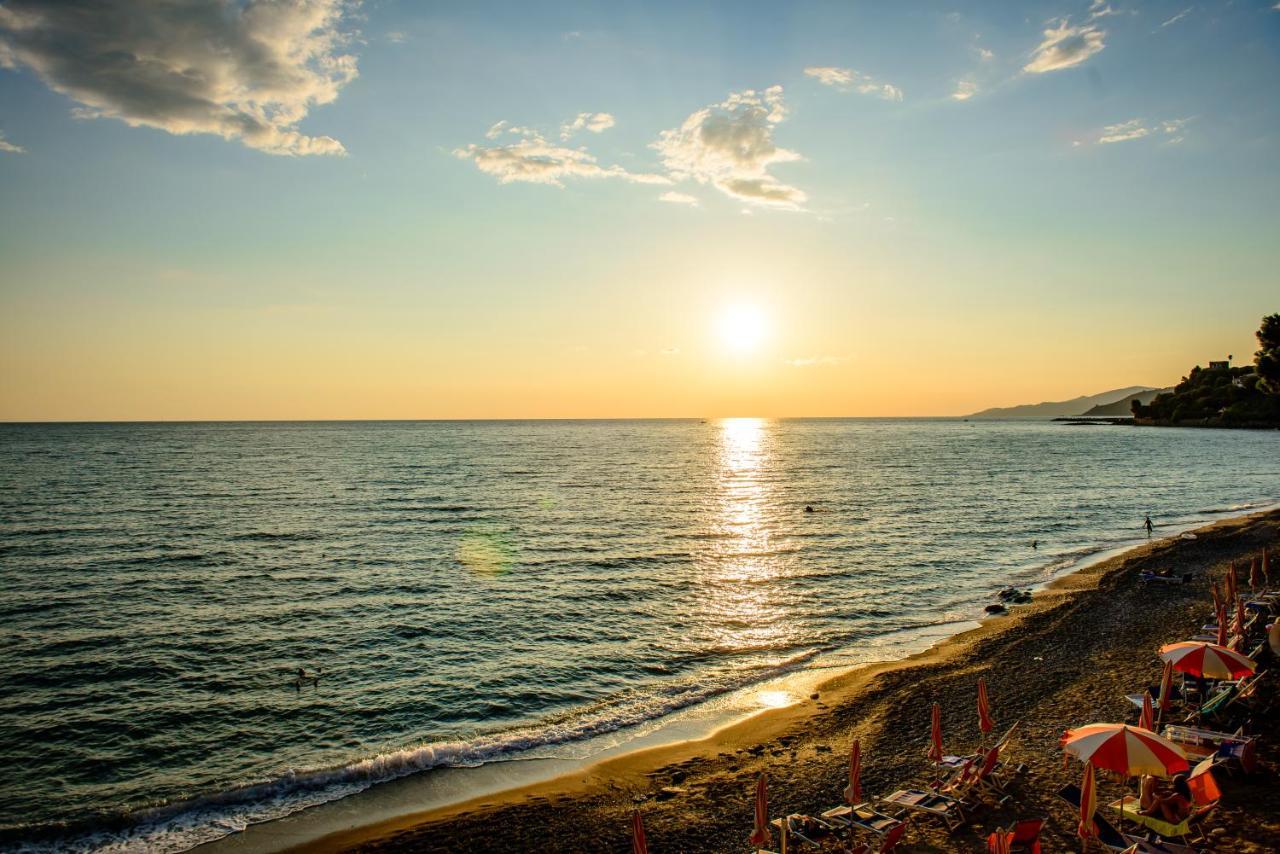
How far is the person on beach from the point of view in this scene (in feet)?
40.0

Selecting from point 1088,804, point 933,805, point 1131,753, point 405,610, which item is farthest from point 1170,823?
point 405,610

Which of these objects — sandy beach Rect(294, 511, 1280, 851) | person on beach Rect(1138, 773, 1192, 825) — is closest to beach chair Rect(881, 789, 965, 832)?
sandy beach Rect(294, 511, 1280, 851)

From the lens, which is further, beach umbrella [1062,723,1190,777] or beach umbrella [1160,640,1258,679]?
beach umbrella [1160,640,1258,679]

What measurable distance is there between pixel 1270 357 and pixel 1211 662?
170 feet

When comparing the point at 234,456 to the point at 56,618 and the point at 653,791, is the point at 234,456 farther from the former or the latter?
the point at 653,791

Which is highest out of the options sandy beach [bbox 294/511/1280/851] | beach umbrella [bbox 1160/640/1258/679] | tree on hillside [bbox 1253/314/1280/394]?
tree on hillside [bbox 1253/314/1280/394]

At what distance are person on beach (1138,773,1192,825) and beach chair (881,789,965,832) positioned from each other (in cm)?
323

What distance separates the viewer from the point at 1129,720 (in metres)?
18.2

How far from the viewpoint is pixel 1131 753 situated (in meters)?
11.5

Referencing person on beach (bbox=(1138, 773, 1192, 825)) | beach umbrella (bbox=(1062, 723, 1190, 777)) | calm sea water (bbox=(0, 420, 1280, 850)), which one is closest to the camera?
beach umbrella (bbox=(1062, 723, 1190, 777))

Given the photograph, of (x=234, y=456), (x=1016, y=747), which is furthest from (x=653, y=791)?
(x=234, y=456)

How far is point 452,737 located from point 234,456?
13034 centimetres

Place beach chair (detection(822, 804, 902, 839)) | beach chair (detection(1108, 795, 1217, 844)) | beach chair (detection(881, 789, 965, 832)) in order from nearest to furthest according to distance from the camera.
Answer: beach chair (detection(1108, 795, 1217, 844)) → beach chair (detection(822, 804, 902, 839)) → beach chair (detection(881, 789, 965, 832))

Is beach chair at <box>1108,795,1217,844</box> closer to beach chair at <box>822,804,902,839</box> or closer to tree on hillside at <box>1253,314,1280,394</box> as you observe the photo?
beach chair at <box>822,804,902,839</box>
